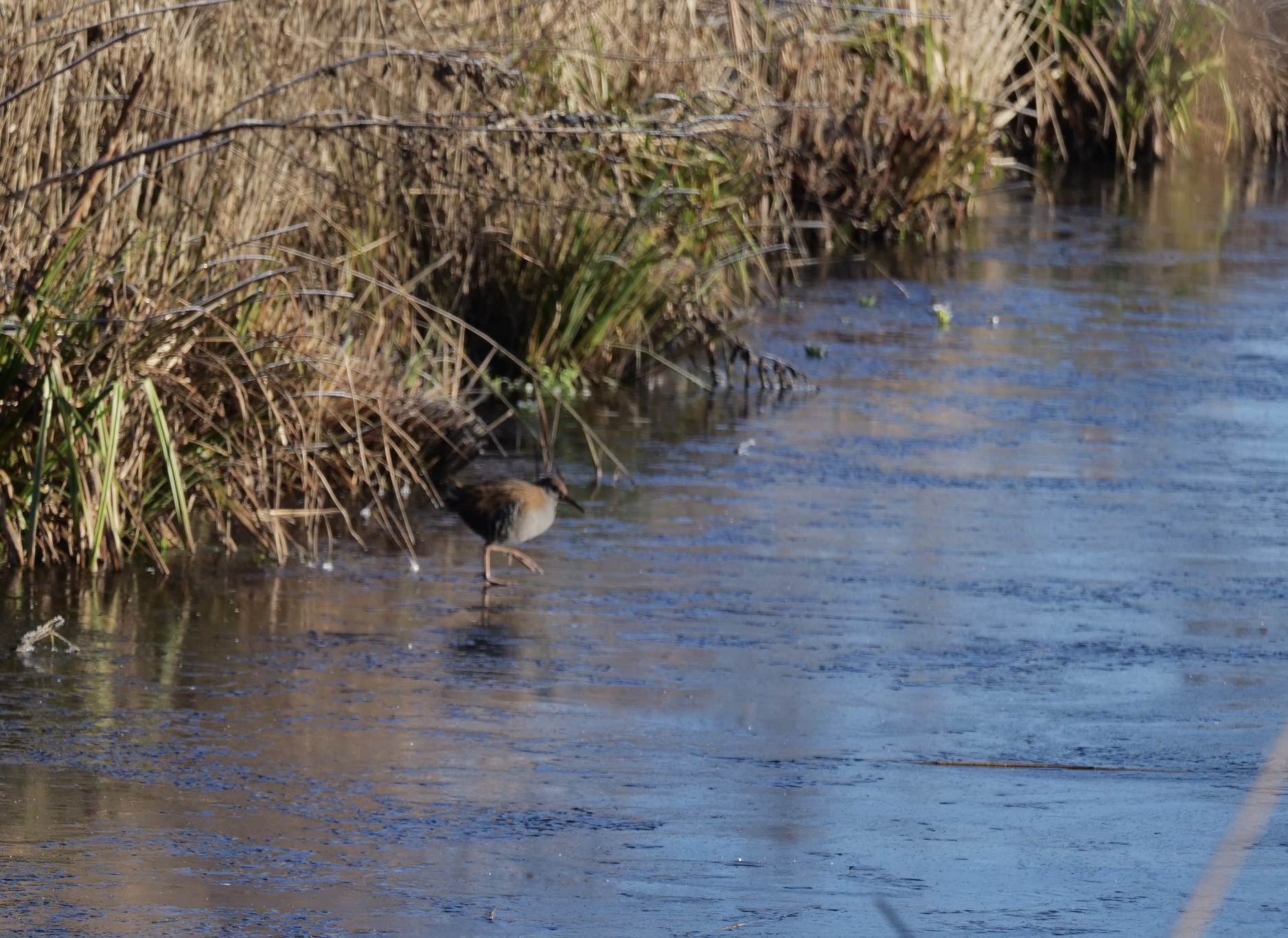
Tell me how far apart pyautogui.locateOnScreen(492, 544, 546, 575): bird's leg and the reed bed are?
468 millimetres

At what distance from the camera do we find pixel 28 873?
15.6 ft

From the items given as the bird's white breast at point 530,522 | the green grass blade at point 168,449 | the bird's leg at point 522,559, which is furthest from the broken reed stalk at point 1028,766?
the green grass blade at point 168,449

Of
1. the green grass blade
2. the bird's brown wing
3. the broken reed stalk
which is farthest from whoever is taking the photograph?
the bird's brown wing

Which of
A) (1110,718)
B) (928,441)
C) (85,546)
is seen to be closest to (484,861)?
(1110,718)

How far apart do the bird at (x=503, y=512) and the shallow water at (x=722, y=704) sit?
6.4 inches

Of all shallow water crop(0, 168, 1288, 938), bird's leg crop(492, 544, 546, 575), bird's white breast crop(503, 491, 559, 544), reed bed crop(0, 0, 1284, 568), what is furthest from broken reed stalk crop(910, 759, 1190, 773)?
bird's leg crop(492, 544, 546, 575)

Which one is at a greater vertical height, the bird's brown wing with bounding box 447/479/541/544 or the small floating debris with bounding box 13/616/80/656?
the bird's brown wing with bounding box 447/479/541/544

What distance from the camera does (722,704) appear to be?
259 inches

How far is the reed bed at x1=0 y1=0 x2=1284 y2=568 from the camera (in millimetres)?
7598

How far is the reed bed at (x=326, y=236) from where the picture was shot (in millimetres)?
7598

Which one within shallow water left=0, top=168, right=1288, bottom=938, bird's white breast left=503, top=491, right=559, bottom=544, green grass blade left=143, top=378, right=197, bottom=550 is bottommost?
shallow water left=0, top=168, right=1288, bottom=938

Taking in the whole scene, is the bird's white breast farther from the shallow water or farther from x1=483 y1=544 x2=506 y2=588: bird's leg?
the shallow water

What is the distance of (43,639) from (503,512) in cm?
183

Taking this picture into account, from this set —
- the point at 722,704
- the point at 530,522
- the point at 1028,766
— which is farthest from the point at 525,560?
the point at 1028,766
